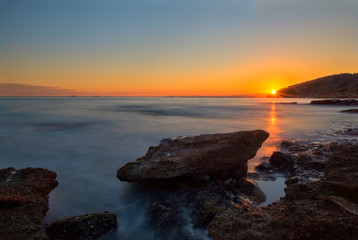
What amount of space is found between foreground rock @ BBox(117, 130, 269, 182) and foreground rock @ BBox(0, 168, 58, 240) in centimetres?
133

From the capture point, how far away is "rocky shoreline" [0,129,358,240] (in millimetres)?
2135

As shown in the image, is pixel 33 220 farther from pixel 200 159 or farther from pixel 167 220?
pixel 200 159

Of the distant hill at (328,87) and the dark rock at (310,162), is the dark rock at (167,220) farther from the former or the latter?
the distant hill at (328,87)

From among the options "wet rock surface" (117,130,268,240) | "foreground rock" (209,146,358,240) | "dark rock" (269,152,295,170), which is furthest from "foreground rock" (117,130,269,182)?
"foreground rock" (209,146,358,240)

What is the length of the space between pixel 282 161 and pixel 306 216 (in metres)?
3.39

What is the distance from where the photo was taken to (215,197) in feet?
10.9

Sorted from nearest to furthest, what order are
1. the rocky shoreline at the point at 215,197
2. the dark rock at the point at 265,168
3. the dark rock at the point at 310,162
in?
1. the rocky shoreline at the point at 215,197
2. the dark rock at the point at 310,162
3. the dark rock at the point at 265,168

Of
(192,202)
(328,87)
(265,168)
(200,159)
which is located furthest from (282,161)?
(328,87)

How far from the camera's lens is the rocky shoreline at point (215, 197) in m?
2.13

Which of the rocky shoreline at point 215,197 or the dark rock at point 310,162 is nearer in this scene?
the rocky shoreline at point 215,197

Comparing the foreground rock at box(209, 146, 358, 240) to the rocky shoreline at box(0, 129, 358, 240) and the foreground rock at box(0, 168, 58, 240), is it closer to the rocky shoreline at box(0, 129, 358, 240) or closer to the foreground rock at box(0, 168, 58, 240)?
the rocky shoreline at box(0, 129, 358, 240)

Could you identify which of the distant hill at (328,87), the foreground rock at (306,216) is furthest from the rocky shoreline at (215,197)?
the distant hill at (328,87)

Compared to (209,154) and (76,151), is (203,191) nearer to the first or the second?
(209,154)

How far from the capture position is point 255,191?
3998 millimetres
